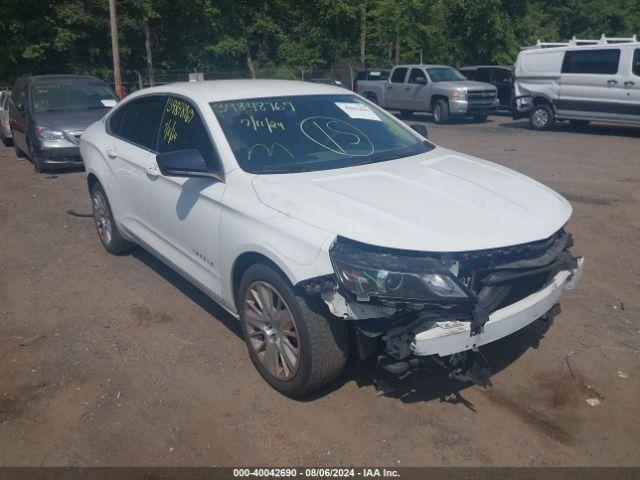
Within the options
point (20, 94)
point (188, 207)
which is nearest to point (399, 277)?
point (188, 207)

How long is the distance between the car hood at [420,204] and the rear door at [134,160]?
154 cm

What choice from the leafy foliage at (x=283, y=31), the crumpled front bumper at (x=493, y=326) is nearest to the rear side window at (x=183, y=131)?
the crumpled front bumper at (x=493, y=326)

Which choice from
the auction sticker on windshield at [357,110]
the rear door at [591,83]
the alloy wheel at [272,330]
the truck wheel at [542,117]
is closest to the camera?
the alloy wheel at [272,330]

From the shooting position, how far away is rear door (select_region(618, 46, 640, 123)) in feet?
44.9

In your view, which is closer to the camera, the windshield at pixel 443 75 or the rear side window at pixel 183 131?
the rear side window at pixel 183 131

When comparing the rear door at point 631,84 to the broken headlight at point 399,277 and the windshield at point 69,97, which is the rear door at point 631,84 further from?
the broken headlight at point 399,277

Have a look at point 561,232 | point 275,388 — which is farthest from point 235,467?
point 561,232

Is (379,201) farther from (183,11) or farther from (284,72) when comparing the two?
(183,11)

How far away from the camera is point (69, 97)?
1112 centimetres

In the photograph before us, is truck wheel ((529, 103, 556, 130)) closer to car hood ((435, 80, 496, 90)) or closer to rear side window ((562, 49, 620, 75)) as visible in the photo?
rear side window ((562, 49, 620, 75))

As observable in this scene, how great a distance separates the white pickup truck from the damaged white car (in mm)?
13979

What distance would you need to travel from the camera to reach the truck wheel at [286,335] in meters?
3.21

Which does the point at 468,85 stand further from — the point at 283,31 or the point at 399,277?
the point at 283,31

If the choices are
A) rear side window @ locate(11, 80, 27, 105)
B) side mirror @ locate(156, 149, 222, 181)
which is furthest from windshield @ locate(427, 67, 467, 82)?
side mirror @ locate(156, 149, 222, 181)
